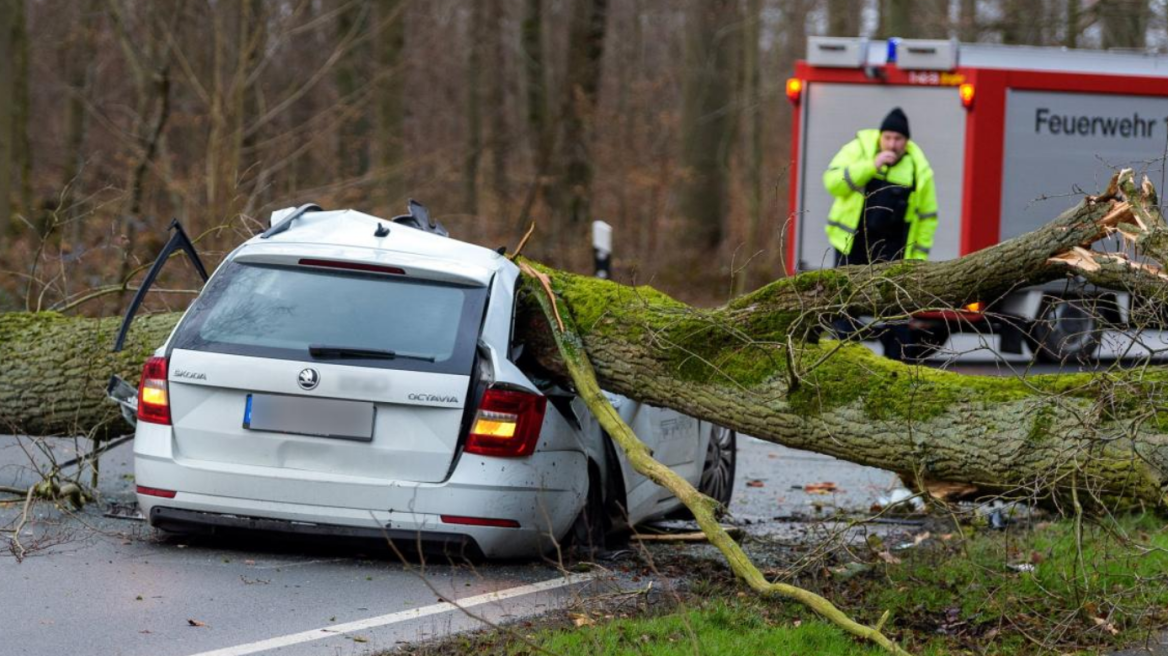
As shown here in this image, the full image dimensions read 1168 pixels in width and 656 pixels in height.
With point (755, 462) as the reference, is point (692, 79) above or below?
above

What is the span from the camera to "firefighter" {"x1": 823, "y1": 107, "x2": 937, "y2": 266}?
33.3 feet

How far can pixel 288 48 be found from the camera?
21.9 meters

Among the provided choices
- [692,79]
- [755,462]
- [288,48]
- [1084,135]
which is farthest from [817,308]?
[692,79]

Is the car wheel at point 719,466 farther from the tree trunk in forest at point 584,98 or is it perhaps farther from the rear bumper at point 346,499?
the tree trunk in forest at point 584,98

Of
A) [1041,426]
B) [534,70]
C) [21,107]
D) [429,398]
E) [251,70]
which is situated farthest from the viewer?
[534,70]

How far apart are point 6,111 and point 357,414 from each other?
13.9m

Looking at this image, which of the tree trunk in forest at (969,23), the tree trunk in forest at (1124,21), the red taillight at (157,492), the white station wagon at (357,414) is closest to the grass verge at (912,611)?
the white station wagon at (357,414)

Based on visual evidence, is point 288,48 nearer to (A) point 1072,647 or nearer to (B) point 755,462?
(B) point 755,462

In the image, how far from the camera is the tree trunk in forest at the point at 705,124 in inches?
964

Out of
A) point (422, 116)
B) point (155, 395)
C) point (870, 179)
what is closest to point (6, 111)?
point (870, 179)

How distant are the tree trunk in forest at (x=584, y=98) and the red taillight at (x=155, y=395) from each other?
13999 millimetres

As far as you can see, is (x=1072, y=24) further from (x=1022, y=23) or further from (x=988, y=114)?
(x=988, y=114)

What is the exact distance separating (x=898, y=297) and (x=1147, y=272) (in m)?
0.99

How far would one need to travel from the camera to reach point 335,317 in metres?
6.25
